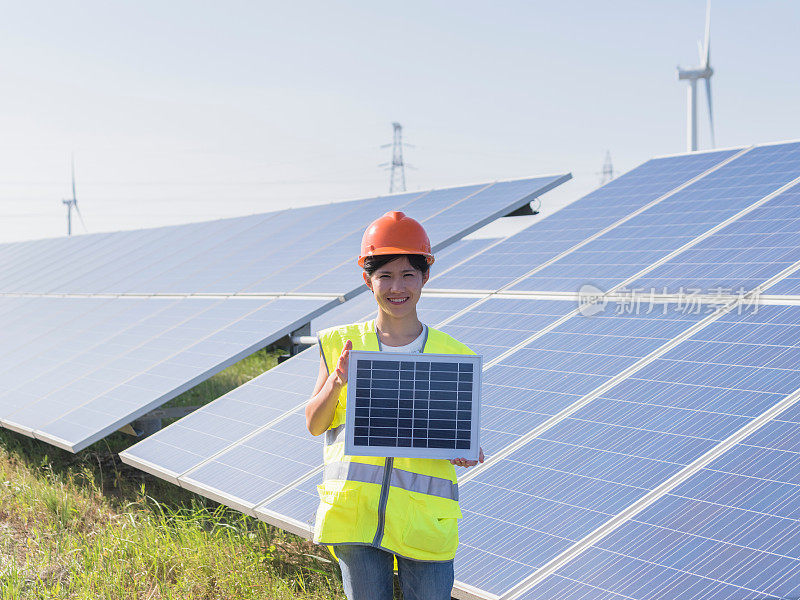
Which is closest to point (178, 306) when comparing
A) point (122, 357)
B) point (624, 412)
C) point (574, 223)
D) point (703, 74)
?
point (122, 357)

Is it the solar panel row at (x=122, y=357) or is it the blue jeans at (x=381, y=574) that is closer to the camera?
the blue jeans at (x=381, y=574)

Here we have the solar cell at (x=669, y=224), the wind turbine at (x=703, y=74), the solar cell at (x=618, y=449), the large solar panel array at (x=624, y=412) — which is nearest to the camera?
the large solar panel array at (x=624, y=412)

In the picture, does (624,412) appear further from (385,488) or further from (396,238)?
(396,238)

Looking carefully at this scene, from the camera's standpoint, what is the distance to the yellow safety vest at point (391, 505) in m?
3.58

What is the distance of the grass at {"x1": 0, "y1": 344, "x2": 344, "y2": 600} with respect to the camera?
6.49 m

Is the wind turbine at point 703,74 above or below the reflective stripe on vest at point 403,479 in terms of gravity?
above

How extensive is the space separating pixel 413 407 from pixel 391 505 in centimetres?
42

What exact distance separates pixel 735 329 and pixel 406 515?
3.27 m

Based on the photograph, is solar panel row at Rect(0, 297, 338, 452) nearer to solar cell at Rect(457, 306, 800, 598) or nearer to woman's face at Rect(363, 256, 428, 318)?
solar cell at Rect(457, 306, 800, 598)

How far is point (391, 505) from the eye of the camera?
142 inches

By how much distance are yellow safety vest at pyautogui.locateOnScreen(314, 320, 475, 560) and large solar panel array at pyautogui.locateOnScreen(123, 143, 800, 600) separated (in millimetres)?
934

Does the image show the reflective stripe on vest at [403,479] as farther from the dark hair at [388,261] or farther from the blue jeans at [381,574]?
the dark hair at [388,261]

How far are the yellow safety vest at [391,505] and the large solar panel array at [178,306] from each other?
535 cm

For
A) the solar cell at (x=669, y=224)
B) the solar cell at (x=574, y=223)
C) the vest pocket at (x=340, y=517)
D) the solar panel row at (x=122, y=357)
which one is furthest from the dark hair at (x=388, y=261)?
the solar panel row at (x=122, y=357)
